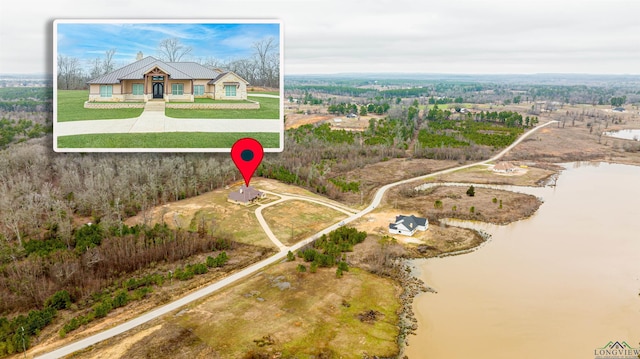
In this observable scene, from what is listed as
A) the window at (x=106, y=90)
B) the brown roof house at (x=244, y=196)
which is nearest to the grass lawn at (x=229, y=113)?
the window at (x=106, y=90)

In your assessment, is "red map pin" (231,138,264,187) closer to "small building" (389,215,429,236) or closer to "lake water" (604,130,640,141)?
"small building" (389,215,429,236)

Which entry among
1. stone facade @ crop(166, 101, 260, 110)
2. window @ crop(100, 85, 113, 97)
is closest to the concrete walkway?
stone facade @ crop(166, 101, 260, 110)

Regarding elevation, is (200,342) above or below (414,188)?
below

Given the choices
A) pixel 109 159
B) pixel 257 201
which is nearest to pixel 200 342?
pixel 257 201

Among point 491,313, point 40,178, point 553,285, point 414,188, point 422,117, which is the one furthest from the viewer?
point 422,117

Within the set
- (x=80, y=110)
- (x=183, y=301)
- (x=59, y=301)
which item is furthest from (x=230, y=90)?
(x=59, y=301)

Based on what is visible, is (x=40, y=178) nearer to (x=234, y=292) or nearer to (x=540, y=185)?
(x=234, y=292)
